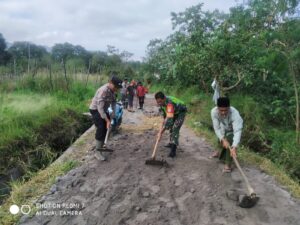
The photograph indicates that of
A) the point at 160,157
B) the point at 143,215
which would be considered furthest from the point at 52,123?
the point at 143,215

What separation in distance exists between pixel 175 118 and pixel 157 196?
227 cm

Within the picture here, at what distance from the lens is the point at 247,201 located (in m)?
4.75

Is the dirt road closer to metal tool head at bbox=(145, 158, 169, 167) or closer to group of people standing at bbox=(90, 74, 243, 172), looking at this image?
metal tool head at bbox=(145, 158, 169, 167)

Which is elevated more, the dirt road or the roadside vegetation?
the roadside vegetation

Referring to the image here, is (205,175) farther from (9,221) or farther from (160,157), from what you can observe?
(9,221)

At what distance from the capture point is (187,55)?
482 inches

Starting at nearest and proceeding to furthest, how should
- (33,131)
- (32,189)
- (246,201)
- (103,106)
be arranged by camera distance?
(246,201), (32,189), (103,106), (33,131)

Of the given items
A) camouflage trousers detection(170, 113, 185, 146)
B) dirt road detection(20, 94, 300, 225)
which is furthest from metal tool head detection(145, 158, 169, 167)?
camouflage trousers detection(170, 113, 185, 146)

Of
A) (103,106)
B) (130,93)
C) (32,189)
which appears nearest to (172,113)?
(103,106)

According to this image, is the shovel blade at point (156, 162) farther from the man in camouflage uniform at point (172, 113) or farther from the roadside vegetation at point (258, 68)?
the roadside vegetation at point (258, 68)

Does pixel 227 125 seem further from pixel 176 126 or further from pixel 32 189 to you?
pixel 32 189

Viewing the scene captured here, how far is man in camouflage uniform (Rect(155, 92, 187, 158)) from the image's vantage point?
6582 mm

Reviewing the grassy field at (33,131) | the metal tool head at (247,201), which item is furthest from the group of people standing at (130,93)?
the metal tool head at (247,201)

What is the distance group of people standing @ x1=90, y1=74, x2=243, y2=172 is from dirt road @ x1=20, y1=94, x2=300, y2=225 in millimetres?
381
